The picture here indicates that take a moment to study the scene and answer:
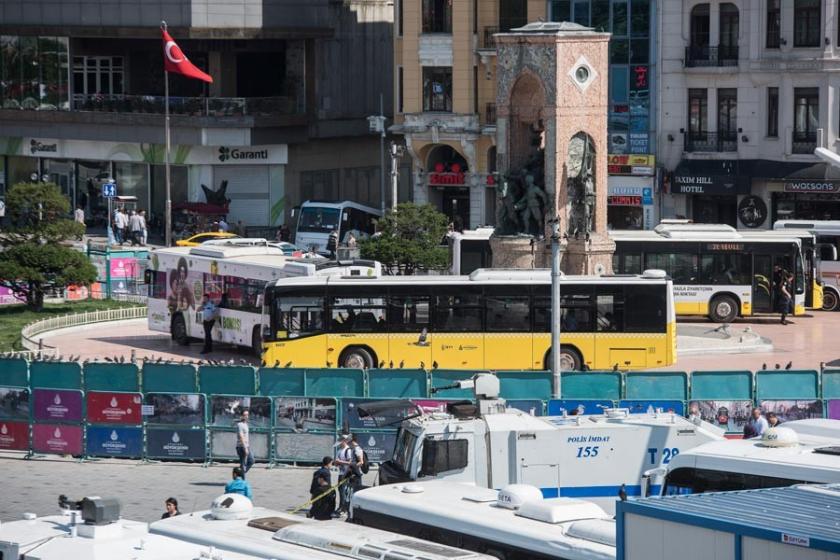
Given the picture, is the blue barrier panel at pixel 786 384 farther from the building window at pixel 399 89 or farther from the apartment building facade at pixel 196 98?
the apartment building facade at pixel 196 98

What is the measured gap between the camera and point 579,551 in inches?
733

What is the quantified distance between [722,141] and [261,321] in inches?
1040

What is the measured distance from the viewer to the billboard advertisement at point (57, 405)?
108 feet

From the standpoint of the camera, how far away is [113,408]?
3278 cm

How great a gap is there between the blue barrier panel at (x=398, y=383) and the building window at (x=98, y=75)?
44252 millimetres

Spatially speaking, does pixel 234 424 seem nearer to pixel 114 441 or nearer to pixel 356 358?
pixel 114 441

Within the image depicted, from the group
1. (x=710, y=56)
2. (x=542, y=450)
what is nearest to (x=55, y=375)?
(x=542, y=450)

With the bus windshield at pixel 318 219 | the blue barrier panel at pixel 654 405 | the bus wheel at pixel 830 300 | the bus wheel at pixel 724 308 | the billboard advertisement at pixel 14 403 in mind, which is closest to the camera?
the blue barrier panel at pixel 654 405

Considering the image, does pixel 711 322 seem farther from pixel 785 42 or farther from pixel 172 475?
pixel 172 475

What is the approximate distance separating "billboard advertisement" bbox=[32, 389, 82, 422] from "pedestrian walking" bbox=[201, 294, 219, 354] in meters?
10.6

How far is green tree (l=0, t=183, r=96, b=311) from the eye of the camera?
165 feet

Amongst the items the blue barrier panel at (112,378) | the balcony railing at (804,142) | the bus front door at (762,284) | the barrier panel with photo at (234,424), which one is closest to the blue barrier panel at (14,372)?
the blue barrier panel at (112,378)

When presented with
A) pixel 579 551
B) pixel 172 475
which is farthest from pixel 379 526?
pixel 172 475

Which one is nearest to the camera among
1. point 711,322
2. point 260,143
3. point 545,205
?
point 545,205
